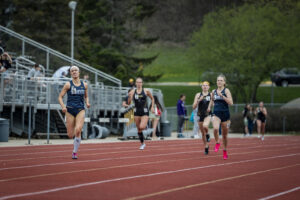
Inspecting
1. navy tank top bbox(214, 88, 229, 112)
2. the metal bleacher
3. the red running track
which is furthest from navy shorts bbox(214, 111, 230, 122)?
the metal bleacher

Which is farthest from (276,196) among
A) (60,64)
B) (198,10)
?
(198,10)

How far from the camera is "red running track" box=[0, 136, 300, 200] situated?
9.05 metres

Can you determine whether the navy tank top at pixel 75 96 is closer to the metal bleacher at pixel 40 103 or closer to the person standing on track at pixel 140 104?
the person standing on track at pixel 140 104

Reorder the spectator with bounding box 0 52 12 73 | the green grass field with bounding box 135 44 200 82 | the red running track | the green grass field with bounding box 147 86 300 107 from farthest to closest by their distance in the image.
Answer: the green grass field with bounding box 135 44 200 82 → the green grass field with bounding box 147 86 300 107 → the spectator with bounding box 0 52 12 73 → the red running track

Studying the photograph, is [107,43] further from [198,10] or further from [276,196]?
[276,196]

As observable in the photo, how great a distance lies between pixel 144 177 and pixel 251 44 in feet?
162

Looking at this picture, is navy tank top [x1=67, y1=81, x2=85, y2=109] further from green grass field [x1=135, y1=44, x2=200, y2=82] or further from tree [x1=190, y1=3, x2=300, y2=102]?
green grass field [x1=135, y1=44, x2=200, y2=82]

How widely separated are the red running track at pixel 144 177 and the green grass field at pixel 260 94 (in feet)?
161

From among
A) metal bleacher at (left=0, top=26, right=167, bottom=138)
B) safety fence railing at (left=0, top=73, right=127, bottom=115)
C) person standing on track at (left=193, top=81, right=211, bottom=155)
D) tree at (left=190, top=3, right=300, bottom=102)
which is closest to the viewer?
person standing on track at (left=193, top=81, right=211, bottom=155)

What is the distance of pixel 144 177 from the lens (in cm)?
1122

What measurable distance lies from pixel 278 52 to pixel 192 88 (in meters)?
16.1

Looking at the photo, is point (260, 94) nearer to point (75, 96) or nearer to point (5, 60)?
point (5, 60)

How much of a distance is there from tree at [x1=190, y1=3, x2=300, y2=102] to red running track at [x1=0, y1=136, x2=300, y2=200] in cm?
4336

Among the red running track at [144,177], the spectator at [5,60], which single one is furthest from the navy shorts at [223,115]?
the spectator at [5,60]
